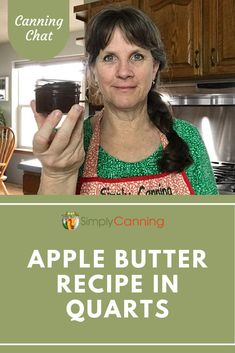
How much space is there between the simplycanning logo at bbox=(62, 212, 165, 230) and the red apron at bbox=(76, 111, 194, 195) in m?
0.17

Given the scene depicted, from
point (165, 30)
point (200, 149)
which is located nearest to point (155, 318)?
point (200, 149)

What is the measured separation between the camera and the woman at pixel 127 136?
0.53m

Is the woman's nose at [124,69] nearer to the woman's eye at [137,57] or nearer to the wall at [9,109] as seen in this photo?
the woman's eye at [137,57]

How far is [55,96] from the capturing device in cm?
51

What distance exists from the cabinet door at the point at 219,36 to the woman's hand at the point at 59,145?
124cm

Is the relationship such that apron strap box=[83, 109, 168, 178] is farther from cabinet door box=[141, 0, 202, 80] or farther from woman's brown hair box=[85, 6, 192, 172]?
cabinet door box=[141, 0, 202, 80]

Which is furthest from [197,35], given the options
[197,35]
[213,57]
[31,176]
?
[31,176]

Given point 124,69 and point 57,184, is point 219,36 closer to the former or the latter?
point 124,69

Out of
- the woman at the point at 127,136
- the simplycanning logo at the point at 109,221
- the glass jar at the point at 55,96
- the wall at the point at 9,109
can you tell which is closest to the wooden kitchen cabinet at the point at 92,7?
the woman at the point at 127,136

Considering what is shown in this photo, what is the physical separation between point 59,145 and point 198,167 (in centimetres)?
25

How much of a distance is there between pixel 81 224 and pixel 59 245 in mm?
34

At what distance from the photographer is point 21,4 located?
50 cm

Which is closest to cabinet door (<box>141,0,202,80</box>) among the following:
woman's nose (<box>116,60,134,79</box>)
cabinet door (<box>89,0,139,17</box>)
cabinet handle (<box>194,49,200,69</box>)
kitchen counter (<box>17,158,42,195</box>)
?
cabinet handle (<box>194,49,200,69</box>)

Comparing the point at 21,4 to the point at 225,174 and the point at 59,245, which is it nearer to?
the point at 59,245
